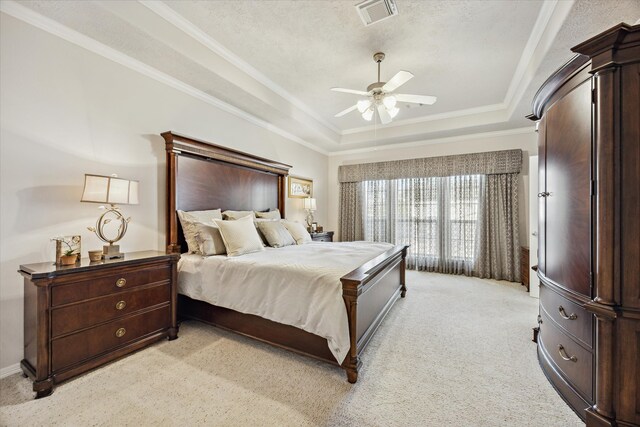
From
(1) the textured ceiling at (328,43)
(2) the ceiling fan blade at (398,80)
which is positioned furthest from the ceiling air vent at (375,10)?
(2) the ceiling fan blade at (398,80)

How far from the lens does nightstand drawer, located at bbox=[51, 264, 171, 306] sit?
1716 mm

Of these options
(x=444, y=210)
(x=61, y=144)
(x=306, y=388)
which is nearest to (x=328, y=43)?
(x=61, y=144)

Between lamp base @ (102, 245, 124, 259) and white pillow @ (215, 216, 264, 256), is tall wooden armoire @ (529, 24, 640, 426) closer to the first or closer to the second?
white pillow @ (215, 216, 264, 256)

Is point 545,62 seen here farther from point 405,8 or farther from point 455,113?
point 455,113

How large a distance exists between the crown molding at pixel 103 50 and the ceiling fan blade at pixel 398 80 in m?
2.19

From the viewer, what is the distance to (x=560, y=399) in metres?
1.61

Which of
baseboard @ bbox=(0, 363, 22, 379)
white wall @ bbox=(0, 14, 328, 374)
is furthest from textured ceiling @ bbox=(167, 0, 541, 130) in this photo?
baseboard @ bbox=(0, 363, 22, 379)

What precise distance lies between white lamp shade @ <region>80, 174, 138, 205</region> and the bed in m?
0.61

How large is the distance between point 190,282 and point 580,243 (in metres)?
3.00

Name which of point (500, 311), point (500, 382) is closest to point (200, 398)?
point (500, 382)

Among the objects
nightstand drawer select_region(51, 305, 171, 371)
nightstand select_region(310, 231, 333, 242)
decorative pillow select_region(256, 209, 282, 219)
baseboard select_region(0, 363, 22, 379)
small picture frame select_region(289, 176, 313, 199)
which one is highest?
small picture frame select_region(289, 176, 313, 199)

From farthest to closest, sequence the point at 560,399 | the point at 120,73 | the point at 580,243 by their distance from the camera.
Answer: the point at 120,73
the point at 560,399
the point at 580,243

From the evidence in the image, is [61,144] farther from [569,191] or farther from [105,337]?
[569,191]

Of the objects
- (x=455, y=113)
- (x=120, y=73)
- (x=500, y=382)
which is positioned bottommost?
(x=500, y=382)
